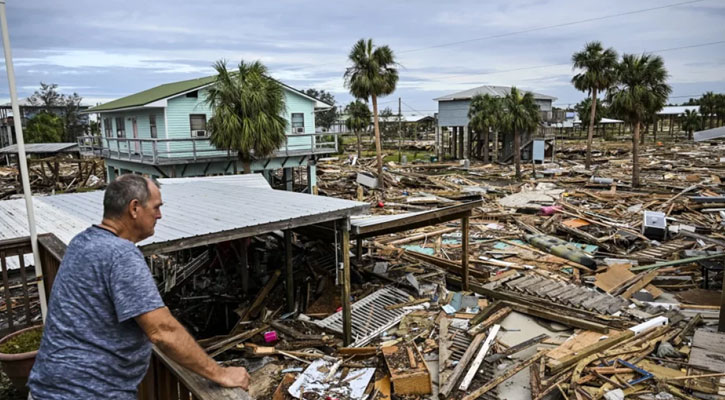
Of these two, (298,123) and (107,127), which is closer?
(298,123)

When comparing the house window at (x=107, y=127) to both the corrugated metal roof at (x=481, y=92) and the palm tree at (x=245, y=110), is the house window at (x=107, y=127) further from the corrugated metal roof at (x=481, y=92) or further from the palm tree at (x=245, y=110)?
the corrugated metal roof at (x=481, y=92)

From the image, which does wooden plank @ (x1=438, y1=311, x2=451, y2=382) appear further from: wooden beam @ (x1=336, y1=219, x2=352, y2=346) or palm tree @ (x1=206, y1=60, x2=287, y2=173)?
palm tree @ (x1=206, y1=60, x2=287, y2=173)

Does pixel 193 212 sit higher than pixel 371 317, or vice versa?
pixel 193 212

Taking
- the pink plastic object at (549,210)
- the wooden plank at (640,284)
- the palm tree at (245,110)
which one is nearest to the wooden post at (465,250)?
the wooden plank at (640,284)

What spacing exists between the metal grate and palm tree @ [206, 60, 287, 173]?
12.0 m

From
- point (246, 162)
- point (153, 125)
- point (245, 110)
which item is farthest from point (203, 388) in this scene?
point (153, 125)

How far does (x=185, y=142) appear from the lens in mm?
24203

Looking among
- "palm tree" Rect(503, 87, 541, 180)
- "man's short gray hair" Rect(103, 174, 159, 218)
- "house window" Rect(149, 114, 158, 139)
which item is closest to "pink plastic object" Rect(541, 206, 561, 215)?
"palm tree" Rect(503, 87, 541, 180)

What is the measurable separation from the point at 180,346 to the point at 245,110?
19813 mm

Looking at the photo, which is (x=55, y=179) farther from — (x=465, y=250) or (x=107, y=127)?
(x=465, y=250)

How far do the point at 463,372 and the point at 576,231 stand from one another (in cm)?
1177

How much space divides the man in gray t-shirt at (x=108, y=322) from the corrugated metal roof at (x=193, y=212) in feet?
12.5

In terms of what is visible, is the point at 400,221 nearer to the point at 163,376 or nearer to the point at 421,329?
the point at 421,329

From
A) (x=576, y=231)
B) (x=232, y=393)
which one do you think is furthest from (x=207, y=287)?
(x=576, y=231)
